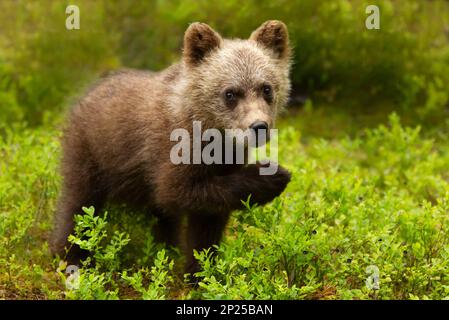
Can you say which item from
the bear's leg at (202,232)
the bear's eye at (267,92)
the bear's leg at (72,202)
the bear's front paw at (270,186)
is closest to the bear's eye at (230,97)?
the bear's eye at (267,92)

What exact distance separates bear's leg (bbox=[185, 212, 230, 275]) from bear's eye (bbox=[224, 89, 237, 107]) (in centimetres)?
96

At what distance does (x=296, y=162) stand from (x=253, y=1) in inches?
123

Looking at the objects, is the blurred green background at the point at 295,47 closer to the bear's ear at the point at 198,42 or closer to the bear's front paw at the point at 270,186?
the bear's ear at the point at 198,42

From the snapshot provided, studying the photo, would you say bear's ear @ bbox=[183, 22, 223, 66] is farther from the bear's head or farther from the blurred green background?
the blurred green background

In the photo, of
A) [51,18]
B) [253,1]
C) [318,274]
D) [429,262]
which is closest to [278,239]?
[318,274]

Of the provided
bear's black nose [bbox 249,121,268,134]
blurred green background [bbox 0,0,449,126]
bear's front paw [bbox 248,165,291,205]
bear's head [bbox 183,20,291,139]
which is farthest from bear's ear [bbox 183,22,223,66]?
blurred green background [bbox 0,0,449,126]

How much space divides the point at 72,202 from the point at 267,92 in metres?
1.89

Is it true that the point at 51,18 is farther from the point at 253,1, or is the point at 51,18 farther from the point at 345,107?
the point at 345,107

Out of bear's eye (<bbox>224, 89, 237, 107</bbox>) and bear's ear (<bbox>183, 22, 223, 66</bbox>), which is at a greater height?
bear's ear (<bbox>183, 22, 223, 66</bbox>)

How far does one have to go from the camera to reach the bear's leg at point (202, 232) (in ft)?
20.2

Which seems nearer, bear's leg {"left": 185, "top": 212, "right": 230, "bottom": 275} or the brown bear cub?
the brown bear cub

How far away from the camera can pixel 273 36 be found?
6.16 m

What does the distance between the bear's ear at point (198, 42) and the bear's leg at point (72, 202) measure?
1.30m

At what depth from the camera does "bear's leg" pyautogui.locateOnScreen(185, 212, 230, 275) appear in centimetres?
617
